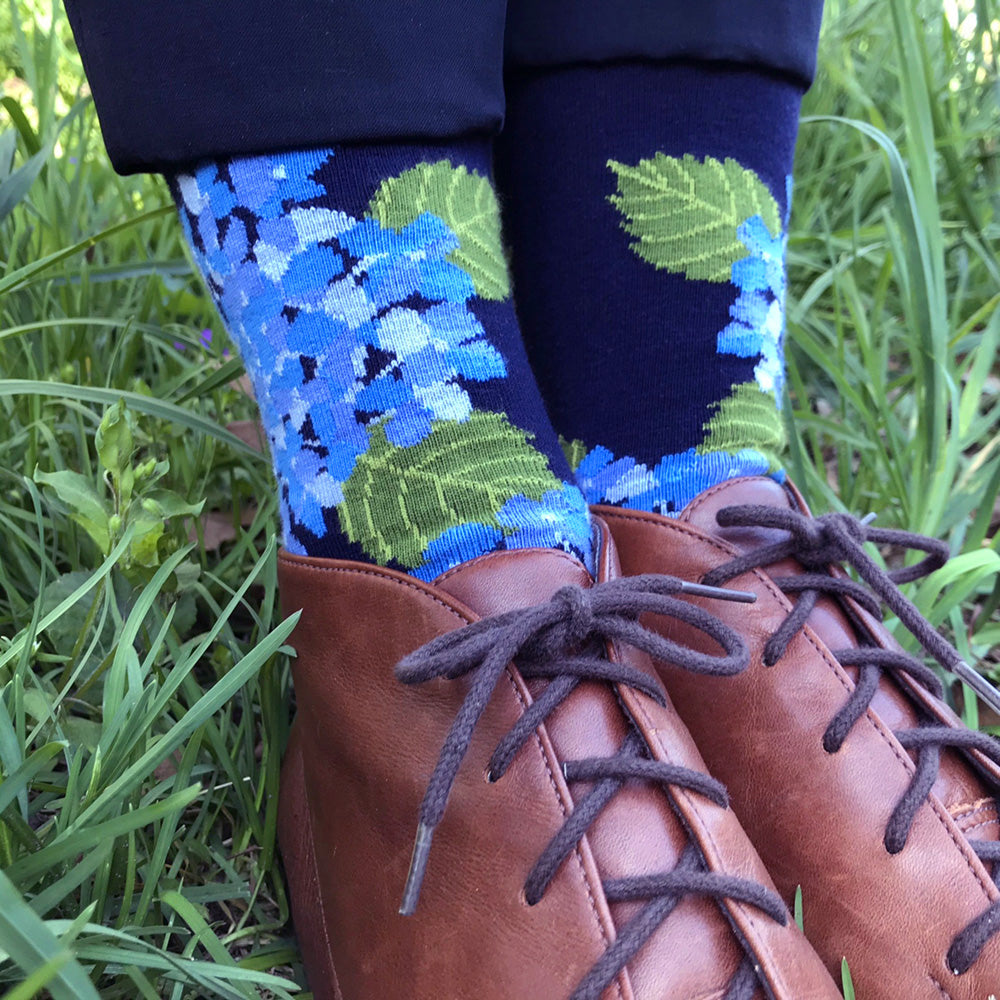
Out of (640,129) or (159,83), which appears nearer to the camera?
(159,83)

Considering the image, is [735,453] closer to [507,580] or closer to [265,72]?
[507,580]

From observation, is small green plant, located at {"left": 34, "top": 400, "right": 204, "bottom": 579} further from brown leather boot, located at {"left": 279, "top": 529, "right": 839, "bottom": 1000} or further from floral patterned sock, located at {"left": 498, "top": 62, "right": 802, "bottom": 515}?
floral patterned sock, located at {"left": 498, "top": 62, "right": 802, "bottom": 515}

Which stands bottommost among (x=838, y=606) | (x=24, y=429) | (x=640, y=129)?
(x=838, y=606)

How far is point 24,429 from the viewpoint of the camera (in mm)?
842

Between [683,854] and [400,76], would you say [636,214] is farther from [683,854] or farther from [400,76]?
[683,854]

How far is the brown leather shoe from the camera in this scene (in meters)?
0.57

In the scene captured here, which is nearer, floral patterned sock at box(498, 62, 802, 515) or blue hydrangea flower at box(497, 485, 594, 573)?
blue hydrangea flower at box(497, 485, 594, 573)

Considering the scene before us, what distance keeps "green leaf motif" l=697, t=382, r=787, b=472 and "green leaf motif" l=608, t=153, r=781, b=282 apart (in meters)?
0.11

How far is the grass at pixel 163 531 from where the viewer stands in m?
0.53

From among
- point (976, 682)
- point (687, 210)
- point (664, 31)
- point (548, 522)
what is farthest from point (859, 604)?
point (664, 31)

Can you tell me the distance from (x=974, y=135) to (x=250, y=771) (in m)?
1.38

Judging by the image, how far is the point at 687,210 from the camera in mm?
797

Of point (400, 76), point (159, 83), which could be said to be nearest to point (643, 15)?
point (400, 76)

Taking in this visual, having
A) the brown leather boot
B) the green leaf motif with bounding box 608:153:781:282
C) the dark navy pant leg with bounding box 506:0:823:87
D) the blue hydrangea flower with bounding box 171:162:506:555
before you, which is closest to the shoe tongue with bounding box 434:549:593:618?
the brown leather boot
